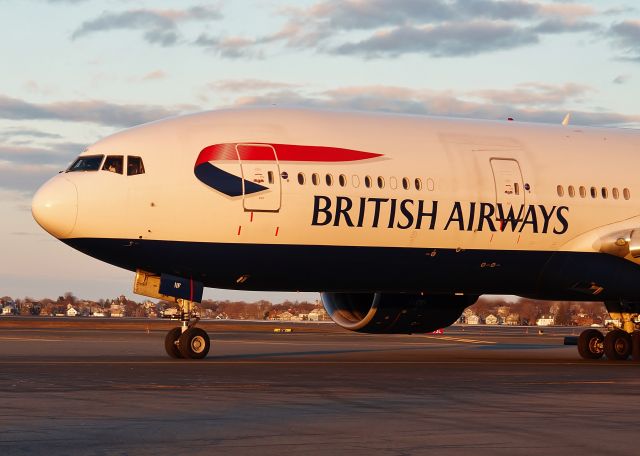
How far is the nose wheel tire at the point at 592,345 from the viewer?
3052 centimetres

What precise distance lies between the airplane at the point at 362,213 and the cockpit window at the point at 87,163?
0.05 meters

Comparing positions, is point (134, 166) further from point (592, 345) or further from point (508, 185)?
point (592, 345)

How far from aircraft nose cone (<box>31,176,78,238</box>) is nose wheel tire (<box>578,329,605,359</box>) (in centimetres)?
1453

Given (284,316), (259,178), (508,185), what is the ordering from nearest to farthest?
(259,178), (508,185), (284,316)

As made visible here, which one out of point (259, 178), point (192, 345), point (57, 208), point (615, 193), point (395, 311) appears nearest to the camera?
point (57, 208)

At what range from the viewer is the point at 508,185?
2777cm

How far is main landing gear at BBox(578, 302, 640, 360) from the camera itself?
29812 mm

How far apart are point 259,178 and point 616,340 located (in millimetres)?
11224

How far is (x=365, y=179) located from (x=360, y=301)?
15.6 feet

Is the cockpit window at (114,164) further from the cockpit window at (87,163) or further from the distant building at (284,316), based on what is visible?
the distant building at (284,316)

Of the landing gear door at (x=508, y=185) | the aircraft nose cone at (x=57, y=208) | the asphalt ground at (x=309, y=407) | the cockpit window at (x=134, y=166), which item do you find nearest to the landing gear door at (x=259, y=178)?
the cockpit window at (x=134, y=166)

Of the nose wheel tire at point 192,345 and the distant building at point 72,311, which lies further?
the distant building at point 72,311

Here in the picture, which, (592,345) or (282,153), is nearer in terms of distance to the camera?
(282,153)

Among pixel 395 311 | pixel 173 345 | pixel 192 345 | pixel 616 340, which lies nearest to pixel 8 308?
pixel 395 311
